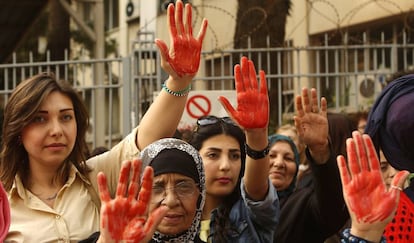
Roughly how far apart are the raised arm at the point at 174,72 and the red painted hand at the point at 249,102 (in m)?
0.25

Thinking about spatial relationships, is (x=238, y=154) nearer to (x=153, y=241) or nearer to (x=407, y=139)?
(x=153, y=241)

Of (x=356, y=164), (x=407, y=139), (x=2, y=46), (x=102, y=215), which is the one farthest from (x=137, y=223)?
(x=2, y=46)

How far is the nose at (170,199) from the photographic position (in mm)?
2924

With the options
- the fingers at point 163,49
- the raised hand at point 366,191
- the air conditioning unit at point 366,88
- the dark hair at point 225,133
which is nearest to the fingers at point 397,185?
the raised hand at point 366,191

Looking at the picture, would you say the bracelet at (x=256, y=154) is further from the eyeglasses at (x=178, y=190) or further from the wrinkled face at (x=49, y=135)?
the wrinkled face at (x=49, y=135)

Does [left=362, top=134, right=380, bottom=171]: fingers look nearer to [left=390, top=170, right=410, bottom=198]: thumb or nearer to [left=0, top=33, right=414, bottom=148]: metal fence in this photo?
[left=390, top=170, right=410, bottom=198]: thumb

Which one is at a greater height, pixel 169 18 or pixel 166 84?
pixel 169 18

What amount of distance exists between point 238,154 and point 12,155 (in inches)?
36.6

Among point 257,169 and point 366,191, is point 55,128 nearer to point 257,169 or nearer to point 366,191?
point 257,169

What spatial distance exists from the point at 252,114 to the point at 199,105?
3795 mm

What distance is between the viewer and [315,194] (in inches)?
139

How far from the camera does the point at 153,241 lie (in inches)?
116

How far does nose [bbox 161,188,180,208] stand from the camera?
115 inches

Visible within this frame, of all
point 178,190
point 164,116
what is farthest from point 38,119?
point 178,190
